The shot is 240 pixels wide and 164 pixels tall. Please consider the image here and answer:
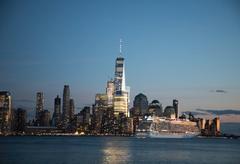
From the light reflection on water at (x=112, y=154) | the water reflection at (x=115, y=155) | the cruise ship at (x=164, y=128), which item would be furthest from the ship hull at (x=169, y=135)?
the water reflection at (x=115, y=155)

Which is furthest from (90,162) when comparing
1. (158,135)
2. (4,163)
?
(158,135)

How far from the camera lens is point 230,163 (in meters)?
56.9

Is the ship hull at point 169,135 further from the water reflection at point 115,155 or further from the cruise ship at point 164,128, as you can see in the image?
the water reflection at point 115,155

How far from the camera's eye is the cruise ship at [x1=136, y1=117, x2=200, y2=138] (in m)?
160

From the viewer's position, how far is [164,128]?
6314 inches

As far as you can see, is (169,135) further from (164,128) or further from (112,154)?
(112,154)

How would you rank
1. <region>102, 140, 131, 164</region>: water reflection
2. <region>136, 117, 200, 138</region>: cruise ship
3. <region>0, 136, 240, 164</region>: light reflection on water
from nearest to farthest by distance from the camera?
<region>0, 136, 240, 164</region>: light reflection on water < <region>102, 140, 131, 164</region>: water reflection < <region>136, 117, 200, 138</region>: cruise ship

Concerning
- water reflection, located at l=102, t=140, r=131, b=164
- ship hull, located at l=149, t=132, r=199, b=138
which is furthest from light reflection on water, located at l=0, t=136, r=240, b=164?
ship hull, located at l=149, t=132, r=199, b=138

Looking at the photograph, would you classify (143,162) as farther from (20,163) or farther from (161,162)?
(20,163)

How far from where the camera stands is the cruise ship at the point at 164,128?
160 m

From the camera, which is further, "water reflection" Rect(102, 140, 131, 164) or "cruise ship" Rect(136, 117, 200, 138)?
"cruise ship" Rect(136, 117, 200, 138)

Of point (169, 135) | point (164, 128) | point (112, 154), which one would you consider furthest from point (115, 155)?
point (169, 135)

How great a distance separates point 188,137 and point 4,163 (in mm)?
130953

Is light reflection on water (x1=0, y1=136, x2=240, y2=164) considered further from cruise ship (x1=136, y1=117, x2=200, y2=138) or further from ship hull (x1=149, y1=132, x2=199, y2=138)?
ship hull (x1=149, y1=132, x2=199, y2=138)
